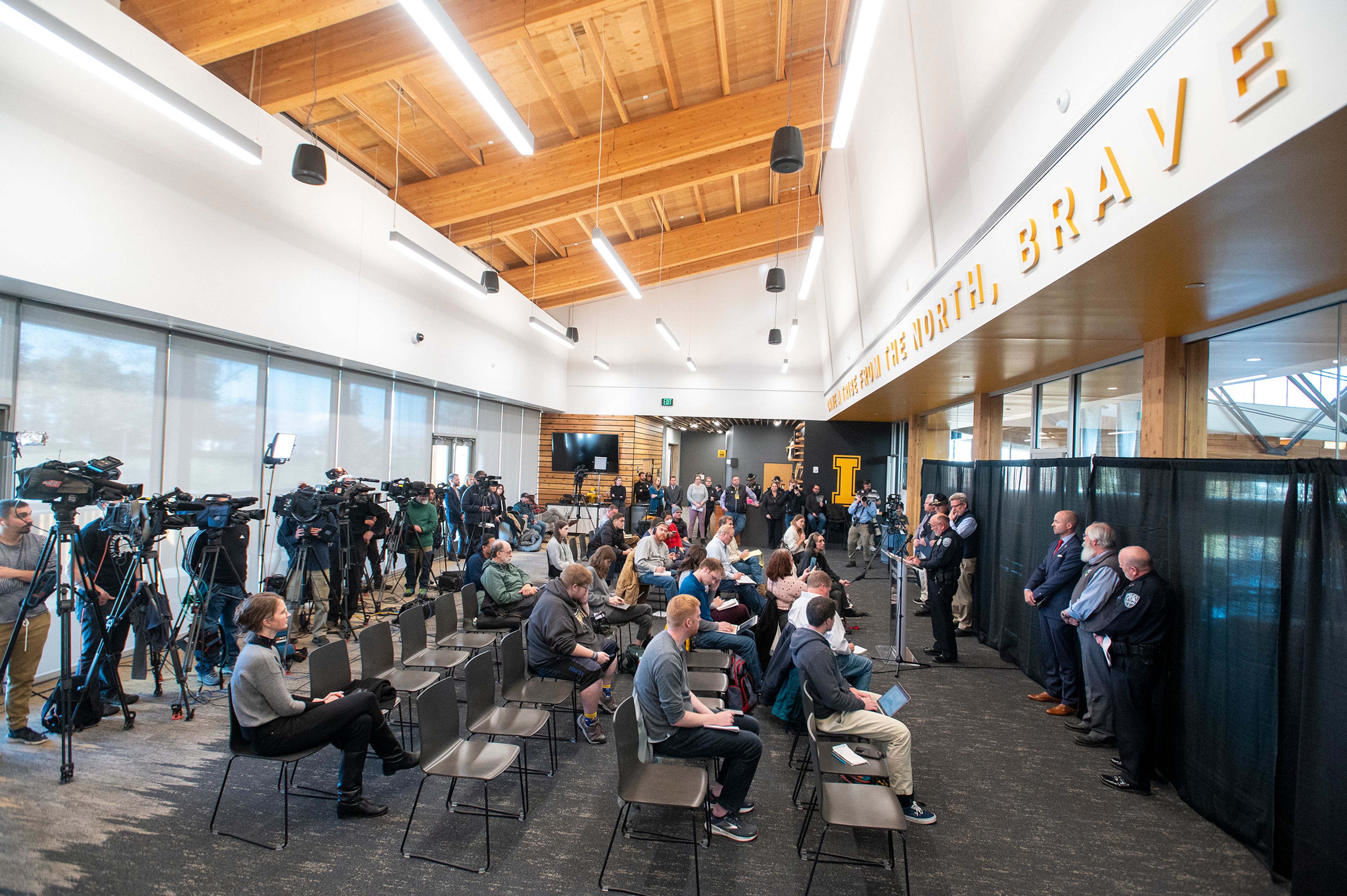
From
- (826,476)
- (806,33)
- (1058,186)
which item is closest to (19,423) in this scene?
(1058,186)

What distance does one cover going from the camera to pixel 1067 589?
481 cm

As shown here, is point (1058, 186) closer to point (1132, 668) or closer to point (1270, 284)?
point (1270, 284)

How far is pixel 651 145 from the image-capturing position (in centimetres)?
855

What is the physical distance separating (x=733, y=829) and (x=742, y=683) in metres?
1.65

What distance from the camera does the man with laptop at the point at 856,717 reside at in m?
3.24

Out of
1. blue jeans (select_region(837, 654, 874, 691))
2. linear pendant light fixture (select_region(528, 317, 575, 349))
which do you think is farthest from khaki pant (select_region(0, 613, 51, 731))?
linear pendant light fixture (select_region(528, 317, 575, 349))

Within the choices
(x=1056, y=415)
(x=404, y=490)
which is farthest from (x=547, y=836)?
(x=1056, y=415)

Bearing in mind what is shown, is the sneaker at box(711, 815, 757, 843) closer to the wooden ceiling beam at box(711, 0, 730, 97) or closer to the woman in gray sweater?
the woman in gray sweater

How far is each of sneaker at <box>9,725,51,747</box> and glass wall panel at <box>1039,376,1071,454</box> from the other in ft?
27.6

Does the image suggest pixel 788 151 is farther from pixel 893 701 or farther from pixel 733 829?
pixel 733 829

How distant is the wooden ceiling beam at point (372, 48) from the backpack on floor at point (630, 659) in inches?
220

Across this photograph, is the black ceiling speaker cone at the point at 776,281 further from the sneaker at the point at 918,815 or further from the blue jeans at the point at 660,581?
the sneaker at the point at 918,815

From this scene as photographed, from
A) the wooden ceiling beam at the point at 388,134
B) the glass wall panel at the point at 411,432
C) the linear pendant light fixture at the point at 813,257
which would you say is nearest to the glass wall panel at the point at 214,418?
the glass wall panel at the point at 411,432

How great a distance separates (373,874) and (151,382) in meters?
5.36
